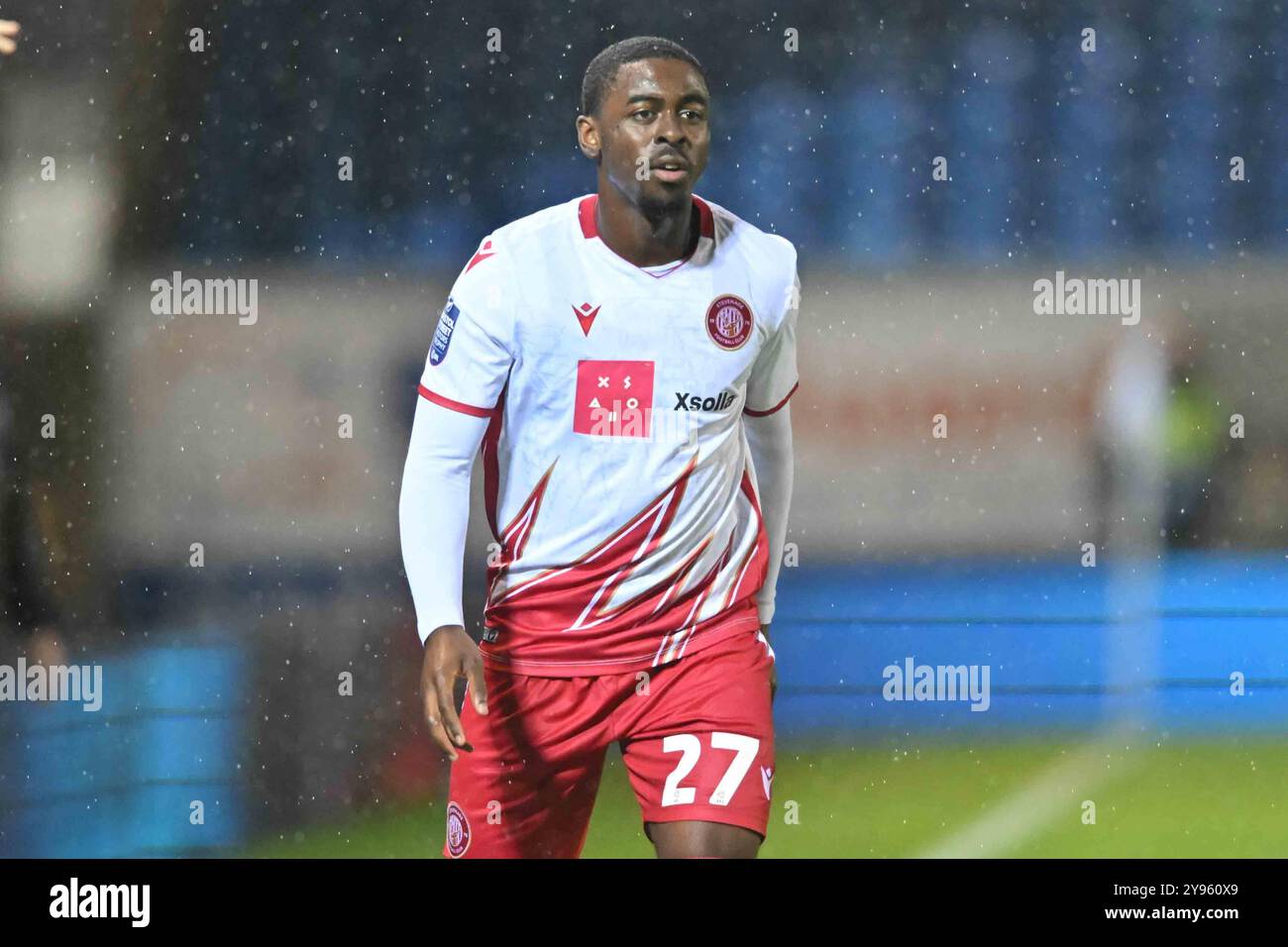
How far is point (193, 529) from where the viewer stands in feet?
16.8

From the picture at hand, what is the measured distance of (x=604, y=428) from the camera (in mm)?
2781

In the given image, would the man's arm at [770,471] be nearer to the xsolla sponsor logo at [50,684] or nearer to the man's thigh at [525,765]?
the man's thigh at [525,765]

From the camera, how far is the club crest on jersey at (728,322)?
2818 mm

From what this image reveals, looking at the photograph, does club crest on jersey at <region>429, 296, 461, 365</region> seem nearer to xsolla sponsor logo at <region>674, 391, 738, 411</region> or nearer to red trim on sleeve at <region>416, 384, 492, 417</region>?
red trim on sleeve at <region>416, 384, 492, 417</region>

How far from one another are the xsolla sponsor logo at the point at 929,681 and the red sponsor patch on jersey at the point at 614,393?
2588 mm

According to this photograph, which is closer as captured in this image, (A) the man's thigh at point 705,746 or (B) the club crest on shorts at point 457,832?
(A) the man's thigh at point 705,746

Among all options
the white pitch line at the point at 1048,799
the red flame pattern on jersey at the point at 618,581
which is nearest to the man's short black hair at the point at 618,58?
the red flame pattern on jersey at the point at 618,581

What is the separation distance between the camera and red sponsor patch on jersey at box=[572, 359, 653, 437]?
9.09 feet

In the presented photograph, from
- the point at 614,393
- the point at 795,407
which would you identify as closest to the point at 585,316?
the point at 614,393

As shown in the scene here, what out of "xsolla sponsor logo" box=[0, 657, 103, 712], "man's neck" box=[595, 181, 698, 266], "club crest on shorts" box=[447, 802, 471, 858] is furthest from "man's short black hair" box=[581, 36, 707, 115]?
"xsolla sponsor logo" box=[0, 657, 103, 712]

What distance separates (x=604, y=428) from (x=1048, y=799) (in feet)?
11.1

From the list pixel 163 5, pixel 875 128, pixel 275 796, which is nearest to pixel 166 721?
pixel 275 796

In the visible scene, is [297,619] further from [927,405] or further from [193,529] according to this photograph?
[927,405]

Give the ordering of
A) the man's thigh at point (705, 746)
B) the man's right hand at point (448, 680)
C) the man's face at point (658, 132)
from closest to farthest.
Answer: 1. the man's right hand at point (448, 680)
2. the man's thigh at point (705, 746)
3. the man's face at point (658, 132)
